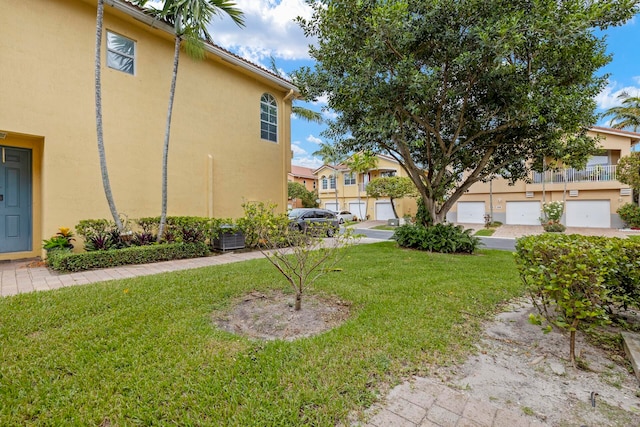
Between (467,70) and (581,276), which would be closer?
(581,276)

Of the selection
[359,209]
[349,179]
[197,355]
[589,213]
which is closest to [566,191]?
[589,213]

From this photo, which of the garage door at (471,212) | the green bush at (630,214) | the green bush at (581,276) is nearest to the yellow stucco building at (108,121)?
the green bush at (581,276)

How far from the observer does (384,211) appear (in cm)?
3023

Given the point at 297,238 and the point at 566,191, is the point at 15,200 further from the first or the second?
the point at 566,191

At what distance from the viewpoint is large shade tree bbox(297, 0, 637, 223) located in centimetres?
631

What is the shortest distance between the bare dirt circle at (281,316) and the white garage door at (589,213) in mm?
24688

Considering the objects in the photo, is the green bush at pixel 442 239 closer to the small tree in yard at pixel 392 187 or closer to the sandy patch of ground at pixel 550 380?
the sandy patch of ground at pixel 550 380

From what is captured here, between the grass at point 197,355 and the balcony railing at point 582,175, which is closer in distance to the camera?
the grass at point 197,355

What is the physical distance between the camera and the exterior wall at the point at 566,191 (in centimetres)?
1944

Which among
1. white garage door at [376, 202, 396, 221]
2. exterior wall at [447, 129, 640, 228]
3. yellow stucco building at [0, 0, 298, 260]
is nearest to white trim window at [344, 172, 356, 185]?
white garage door at [376, 202, 396, 221]

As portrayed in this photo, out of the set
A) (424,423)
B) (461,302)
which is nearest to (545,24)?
(461,302)

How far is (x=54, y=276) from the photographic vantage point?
571 centimetres

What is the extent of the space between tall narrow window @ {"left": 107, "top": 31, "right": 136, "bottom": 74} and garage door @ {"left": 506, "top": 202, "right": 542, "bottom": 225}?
25787 mm

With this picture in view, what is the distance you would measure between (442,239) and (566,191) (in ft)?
60.5
